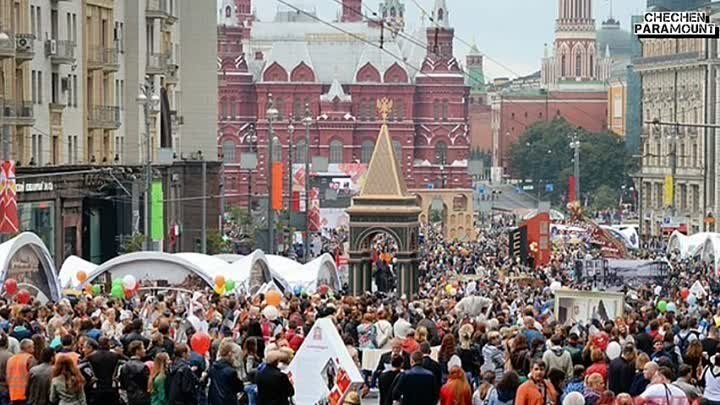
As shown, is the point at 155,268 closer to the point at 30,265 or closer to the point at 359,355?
the point at 30,265

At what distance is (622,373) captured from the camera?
1089 inches

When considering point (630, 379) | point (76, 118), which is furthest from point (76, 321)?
point (76, 118)

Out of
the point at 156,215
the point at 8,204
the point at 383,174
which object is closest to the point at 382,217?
the point at 383,174

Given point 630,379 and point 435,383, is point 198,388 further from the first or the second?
point 630,379

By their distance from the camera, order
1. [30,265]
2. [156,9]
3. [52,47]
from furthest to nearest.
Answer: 1. [156,9]
2. [52,47]
3. [30,265]

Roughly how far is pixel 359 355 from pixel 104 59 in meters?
42.1

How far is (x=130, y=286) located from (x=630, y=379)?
63.0 ft

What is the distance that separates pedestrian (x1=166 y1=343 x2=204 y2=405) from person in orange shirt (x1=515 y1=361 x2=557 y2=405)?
3.45 meters

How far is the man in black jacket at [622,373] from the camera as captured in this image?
1088 inches

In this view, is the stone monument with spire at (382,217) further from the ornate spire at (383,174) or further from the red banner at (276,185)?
the red banner at (276,185)

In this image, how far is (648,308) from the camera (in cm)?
3856

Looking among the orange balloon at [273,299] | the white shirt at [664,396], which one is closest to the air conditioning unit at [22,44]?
the orange balloon at [273,299]

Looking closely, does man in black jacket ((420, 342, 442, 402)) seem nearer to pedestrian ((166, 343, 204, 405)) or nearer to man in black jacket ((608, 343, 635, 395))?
man in black jacket ((608, 343, 635, 395))

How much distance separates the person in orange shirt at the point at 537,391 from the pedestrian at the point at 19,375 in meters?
5.03
